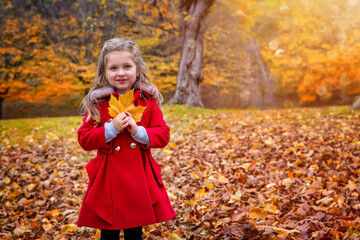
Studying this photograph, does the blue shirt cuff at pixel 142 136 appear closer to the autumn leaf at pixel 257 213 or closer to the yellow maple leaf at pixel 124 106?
the yellow maple leaf at pixel 124 106

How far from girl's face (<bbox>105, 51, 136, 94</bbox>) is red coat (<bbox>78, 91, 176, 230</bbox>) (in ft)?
1.02

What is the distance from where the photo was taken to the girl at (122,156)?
1676mm

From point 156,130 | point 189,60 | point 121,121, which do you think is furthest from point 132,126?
point 189,60

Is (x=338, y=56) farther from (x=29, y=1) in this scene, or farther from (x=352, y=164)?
(x=29, y=1)

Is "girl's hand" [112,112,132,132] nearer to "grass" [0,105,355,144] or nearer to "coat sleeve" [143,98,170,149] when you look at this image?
"coat sleeve" [143,98,170,149]

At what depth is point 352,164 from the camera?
3576mm

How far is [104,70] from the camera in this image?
1.94 m

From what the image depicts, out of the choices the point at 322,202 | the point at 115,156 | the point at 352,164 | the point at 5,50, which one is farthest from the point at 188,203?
the point at 5,50

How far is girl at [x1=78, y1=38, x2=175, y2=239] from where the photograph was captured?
168 centimetres

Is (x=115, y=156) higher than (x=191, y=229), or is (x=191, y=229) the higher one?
(x=115, y=156)

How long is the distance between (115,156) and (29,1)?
17.3 metres

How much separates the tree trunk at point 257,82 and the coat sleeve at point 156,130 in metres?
16.9

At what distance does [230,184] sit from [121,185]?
2.10m

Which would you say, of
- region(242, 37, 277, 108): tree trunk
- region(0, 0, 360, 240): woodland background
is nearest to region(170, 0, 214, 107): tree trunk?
region(0, 0, 360, 240): woodland background
